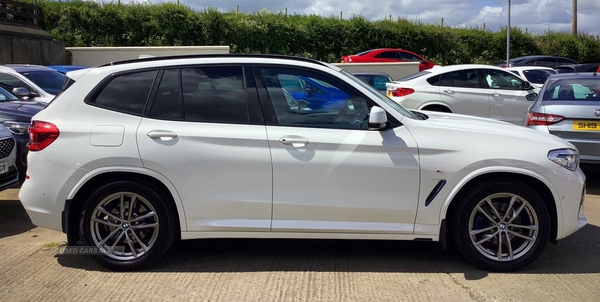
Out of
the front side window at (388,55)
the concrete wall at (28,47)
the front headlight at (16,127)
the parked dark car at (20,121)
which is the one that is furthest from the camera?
the front side window at (388,55)

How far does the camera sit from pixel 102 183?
4.49 meters

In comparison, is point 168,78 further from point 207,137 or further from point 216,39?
point 216,39

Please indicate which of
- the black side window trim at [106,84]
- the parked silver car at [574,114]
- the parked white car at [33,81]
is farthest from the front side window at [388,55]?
the black side window trim at [106,84]

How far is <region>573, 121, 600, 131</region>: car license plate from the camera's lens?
697cm

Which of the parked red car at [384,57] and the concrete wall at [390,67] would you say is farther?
the parked red car at [384,57]

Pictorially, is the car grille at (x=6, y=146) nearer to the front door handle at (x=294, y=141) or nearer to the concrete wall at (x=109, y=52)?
the front door handle at (x=294, y=141)

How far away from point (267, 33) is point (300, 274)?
26874 mm

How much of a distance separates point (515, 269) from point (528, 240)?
256 millimetres

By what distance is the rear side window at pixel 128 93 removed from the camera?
455cm

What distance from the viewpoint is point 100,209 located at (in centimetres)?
445

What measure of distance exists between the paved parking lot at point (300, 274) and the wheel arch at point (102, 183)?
0.41 meters

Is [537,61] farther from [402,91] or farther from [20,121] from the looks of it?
[20,121]

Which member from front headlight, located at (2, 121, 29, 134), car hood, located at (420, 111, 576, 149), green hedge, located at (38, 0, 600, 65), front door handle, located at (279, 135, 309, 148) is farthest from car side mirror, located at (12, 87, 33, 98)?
green hedge, located at (38, 0, 600, 65)

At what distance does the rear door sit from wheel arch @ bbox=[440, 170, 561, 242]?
4.65 ft
